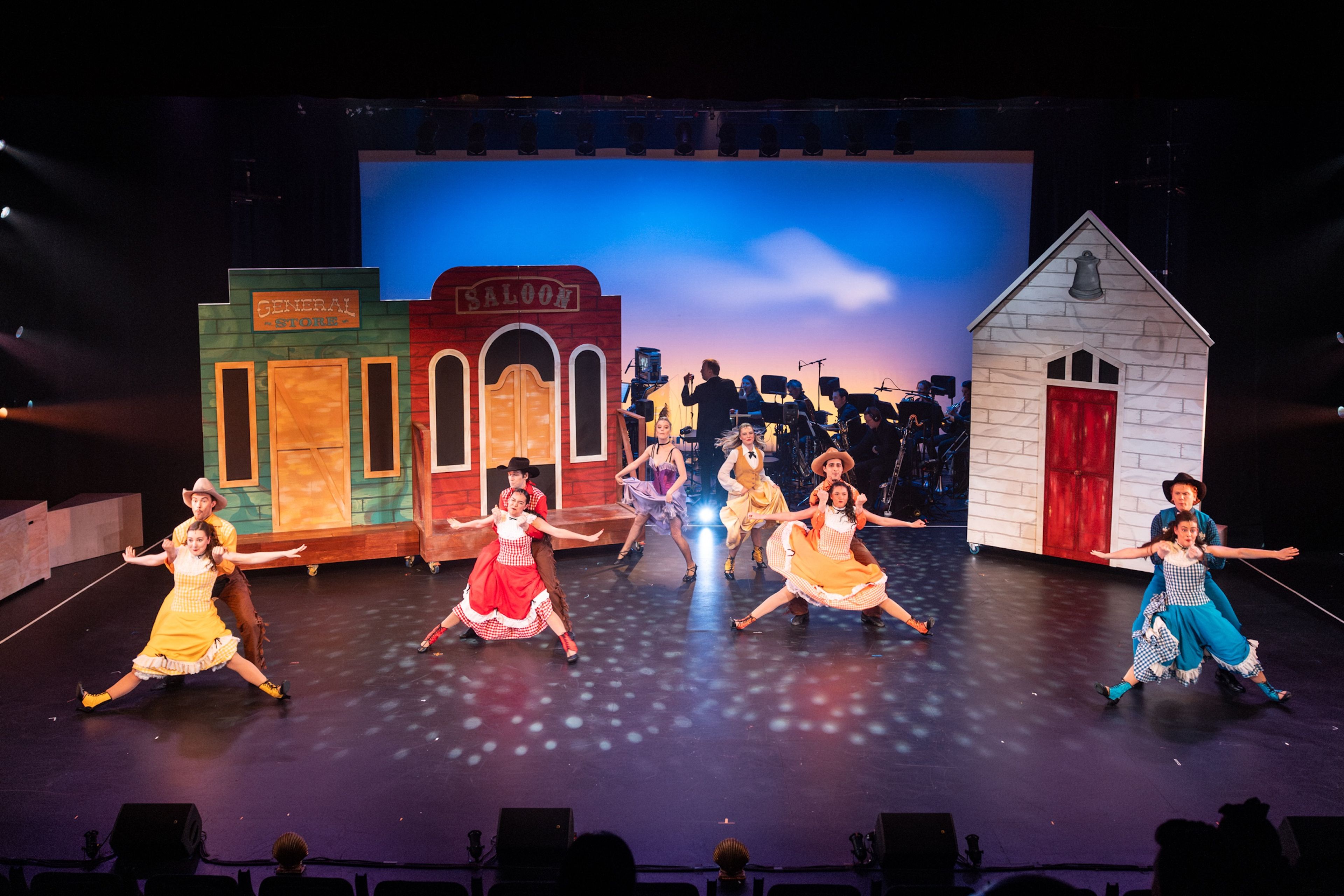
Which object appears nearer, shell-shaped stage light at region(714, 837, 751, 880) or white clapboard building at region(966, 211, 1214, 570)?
shell-shaped stage light at region(714, 837, 751, 880)

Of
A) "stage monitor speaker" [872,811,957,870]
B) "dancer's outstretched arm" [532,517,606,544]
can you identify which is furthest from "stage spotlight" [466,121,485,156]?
"stage monitor speaker" [872,811,957,870]

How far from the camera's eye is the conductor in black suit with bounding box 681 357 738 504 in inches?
488

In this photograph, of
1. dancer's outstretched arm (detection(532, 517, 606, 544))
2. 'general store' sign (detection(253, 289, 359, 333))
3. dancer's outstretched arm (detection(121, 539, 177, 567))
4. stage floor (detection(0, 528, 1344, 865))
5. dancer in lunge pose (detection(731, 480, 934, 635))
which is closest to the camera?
stage floor (detection(0, 528, 1344, 865))

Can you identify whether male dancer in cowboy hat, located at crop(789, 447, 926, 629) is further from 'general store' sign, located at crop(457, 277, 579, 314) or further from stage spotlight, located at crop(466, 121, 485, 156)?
stage spotlight, located at crop(466, 121, 485, 156)

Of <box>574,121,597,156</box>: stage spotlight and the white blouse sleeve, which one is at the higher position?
<box>574,121,597,156</box>: stage spotlight

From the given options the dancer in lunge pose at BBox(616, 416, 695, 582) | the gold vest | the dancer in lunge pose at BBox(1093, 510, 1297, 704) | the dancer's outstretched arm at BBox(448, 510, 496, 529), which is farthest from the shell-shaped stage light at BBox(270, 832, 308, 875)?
the gold vest

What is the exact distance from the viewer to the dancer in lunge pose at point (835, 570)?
816 centimetres

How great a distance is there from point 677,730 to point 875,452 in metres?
6.25

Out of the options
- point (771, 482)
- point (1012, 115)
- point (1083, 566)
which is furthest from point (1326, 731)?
point (1012, 115)

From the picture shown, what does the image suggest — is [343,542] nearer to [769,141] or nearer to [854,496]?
[854,496]

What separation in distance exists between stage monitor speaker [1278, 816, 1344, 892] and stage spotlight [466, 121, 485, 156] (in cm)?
1002

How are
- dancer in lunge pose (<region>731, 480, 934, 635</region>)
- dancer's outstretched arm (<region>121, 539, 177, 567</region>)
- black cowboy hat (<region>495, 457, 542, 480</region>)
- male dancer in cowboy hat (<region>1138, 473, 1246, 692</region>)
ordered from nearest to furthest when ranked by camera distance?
dancer's outstretched arm (<region>121, 539, 177, 567</region>) → male dancer in cowboy hat (<region>1138, 473, 1246, 692</region>) → black cowboy hat (<region>495, 457, 542, 480</region>) → dancer in lunge pose (<region>731, 480, 934, 635</region>)

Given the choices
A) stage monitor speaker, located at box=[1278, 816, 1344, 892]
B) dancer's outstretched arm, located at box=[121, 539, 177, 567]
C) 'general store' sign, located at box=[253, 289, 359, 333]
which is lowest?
stage monitor speaker, located at box=[1278, 816, 1344, 892]

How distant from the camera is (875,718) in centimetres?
688
